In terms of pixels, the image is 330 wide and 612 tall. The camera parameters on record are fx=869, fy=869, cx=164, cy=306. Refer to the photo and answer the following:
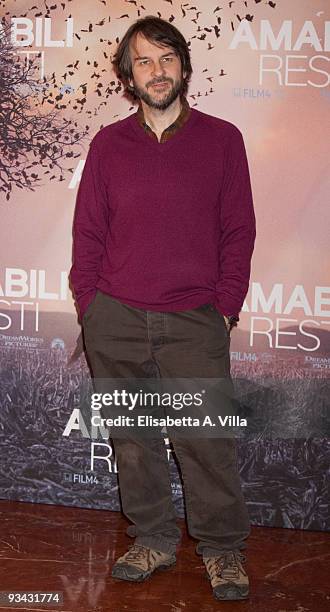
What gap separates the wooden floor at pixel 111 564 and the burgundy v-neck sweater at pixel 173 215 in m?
0.86

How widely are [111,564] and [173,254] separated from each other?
1055 mm

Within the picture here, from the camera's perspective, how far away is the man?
260 centimetres

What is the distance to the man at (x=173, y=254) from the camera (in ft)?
8.54

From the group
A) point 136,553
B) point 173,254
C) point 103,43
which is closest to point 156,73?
point 173,254

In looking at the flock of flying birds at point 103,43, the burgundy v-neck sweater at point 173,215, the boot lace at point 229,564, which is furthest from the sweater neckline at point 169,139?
the boot lace at point 229,564

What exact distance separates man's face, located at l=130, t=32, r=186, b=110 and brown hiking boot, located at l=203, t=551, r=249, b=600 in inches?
54.5

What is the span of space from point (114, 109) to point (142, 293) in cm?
90

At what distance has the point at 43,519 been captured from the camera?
128 inches

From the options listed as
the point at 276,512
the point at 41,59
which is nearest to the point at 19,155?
the point at 41,59

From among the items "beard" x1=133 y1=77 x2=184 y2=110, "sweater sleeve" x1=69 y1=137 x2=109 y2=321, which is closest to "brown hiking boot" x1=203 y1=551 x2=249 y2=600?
"sweater sleeve" x1=69 y1=137 x2=109 y2=321

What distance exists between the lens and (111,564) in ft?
9.37

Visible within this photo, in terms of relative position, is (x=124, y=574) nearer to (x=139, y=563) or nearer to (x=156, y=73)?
(x=139, y=563)

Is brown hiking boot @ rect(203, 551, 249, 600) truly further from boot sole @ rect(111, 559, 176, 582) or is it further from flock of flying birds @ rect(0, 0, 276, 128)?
flock of flying birds @ rect(0, 0, 276, 128)

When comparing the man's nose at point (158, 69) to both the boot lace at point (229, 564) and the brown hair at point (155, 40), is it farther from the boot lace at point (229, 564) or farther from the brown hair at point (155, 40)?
the boot lace at point (229, 564)
